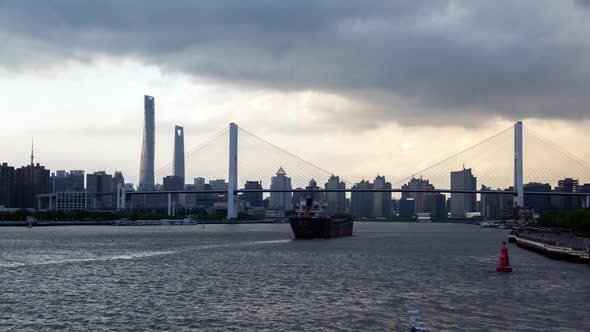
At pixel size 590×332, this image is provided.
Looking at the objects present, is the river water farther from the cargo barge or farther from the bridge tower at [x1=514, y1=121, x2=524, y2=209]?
the bridge tower at [x1=514, y1=121, x2=524, y2=209]

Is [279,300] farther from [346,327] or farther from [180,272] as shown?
[180,272]

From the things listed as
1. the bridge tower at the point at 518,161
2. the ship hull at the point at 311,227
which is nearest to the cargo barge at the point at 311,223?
the ship hull at the point at 311,227

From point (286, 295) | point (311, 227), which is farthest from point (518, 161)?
point (286, 295)

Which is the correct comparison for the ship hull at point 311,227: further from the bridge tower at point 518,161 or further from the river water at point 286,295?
the bridge tower at point 518,161

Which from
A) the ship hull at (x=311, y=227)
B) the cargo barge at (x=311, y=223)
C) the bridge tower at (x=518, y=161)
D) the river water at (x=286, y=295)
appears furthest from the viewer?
the bridge tower at (x=518, y=161)

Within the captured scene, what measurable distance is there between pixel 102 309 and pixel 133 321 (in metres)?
3.26

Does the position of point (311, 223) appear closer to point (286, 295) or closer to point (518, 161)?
point (286, 295)

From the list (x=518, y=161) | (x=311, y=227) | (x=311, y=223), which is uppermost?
(x=518, y=161)

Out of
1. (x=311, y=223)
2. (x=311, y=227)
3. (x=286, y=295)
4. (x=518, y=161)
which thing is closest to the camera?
(x=286, y=295)

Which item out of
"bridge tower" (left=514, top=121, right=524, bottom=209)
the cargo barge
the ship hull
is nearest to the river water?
the ship hull

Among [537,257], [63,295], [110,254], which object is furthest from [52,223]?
[63,295]

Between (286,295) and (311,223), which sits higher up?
(311,223)

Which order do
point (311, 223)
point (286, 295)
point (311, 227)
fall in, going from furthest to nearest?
point (311, 227) → point (311, 223) → point (286, 295)

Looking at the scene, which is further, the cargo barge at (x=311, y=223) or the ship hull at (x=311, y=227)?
the cargo barge at (x=311, y=223)
